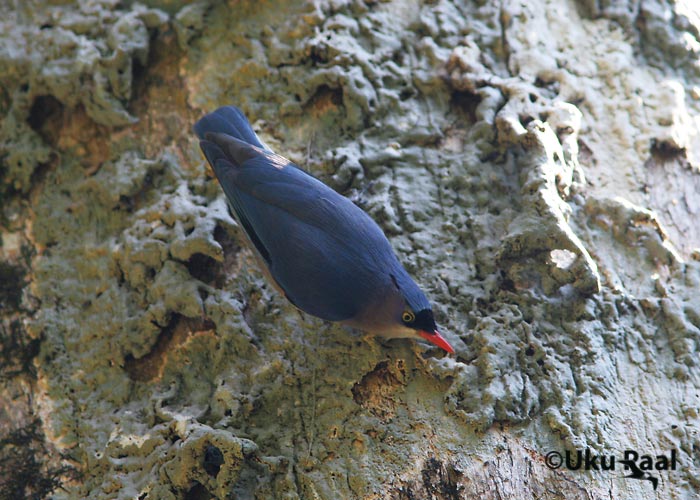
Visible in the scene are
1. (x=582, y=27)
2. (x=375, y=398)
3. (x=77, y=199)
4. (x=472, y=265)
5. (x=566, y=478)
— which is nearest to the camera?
(x=566, y=478)

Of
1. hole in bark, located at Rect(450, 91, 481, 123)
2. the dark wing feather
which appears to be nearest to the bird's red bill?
the dark wing feather

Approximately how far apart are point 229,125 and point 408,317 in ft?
3.77

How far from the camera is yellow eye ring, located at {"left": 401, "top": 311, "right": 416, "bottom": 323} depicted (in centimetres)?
244

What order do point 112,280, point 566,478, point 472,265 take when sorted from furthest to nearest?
point 112,280, point 472,265, point 566,478

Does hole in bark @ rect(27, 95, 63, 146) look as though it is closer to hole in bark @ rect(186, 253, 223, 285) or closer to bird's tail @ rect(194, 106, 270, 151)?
bird's tail @ rect(194, 106, 270, 151)

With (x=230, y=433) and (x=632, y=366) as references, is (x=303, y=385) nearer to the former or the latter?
(x=230, y=433)

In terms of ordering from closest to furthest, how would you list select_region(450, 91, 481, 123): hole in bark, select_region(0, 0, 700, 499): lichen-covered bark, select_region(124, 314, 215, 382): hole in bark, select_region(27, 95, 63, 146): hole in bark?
select_region(0, 0, 700, 499): lichen-covered bark
select_region(124, 314, 215, 382): hole in bark
select_region(450, 91, 481, 123): hole in bark
select_region(27, 95, 63, 146): hole in bark

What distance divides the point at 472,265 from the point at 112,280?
4.89 ft

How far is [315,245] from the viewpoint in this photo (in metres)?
2.68

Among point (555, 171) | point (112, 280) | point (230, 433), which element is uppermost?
point (555, 171)

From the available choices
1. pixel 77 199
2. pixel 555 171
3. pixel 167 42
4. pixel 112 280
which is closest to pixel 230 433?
pixel 112 280

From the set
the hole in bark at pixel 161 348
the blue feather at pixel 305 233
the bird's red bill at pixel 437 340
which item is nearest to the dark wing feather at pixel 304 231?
the blue feather at pixel 305 233

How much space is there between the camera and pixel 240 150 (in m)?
2.83

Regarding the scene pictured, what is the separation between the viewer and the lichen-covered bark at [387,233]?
2.33m
